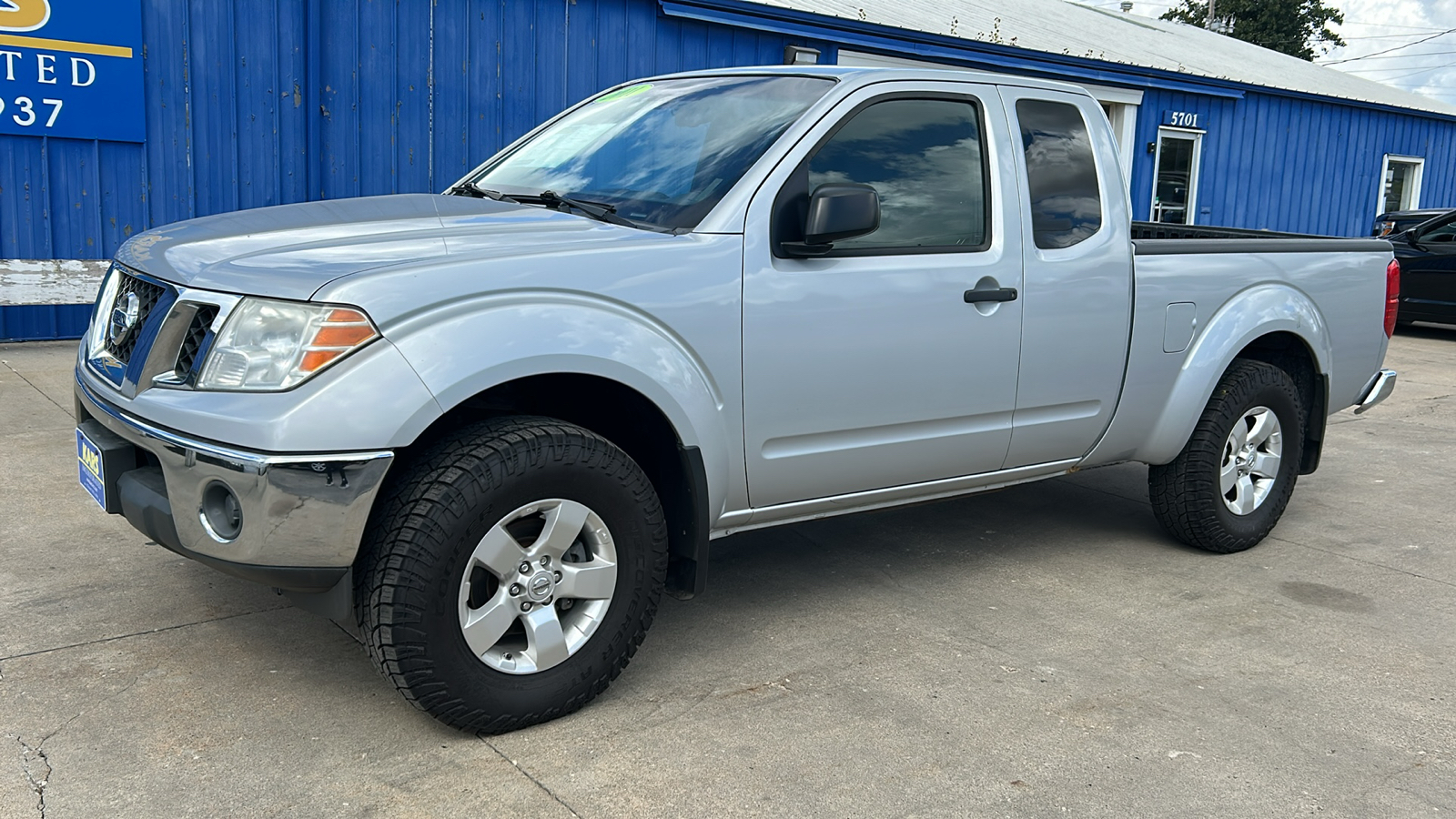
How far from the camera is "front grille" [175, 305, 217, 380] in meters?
2.87

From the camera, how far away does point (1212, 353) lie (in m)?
4.55

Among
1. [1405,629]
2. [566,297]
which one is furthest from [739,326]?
[1405,629]

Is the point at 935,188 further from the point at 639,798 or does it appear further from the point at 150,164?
the point at 150,164

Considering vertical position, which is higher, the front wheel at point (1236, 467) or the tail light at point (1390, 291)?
the tail light at point (1390, 291)

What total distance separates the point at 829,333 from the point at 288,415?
1.55 metres

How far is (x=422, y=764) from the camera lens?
113 inches

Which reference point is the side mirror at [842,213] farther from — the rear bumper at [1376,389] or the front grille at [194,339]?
the rear bumper at [1376,389]

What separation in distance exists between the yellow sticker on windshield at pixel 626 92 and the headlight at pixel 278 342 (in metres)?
1.93

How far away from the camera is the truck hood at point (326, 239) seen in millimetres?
2838

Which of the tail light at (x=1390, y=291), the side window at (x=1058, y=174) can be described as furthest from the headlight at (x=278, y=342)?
the tail light at (x=1390, y=291)

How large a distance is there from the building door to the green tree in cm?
3552

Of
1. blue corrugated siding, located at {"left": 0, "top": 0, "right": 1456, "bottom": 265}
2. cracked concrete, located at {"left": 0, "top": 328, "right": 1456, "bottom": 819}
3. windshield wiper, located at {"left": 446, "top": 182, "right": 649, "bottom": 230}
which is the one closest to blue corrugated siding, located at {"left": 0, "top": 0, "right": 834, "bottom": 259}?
blue corrugated siding, located at {"left": 0, "top": 0, "right": 1456, "bottom": 265}

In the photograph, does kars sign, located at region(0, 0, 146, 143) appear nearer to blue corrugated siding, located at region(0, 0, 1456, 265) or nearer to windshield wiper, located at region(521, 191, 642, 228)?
blue corrugated siding, located at region(0, 0, 1456, 265)

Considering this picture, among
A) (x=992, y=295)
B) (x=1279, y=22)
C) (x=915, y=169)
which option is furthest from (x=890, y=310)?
(x=1279, y=22)
